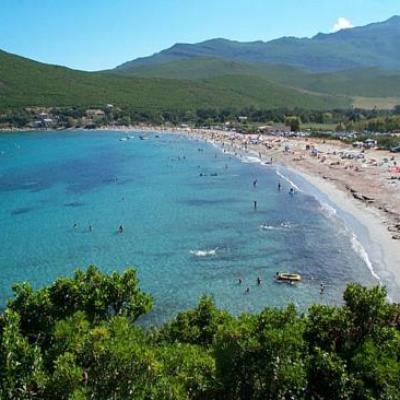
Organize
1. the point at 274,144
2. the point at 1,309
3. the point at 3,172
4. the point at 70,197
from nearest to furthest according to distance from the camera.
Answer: the point at 1,309 → the point at 70,197 → the point at 3,172 → the point at 274,144

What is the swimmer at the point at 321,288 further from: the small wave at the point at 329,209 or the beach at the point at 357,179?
the small wave at the point at 329,209

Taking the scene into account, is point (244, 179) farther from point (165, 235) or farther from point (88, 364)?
point (88, 364)

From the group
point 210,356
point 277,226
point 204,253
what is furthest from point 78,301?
point 277,226

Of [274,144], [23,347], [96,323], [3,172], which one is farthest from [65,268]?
[274,144]

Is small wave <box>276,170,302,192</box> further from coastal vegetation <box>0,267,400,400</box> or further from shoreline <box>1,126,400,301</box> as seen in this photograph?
coastal vegetation <box>0,267,400,400</box>

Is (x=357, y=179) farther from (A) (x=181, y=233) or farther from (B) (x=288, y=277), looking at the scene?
(B) (x=288, y=277)

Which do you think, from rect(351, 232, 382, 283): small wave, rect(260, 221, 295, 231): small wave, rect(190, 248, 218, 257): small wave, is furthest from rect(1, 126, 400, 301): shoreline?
Answer: rect(190, 248, 218, 257): small wave

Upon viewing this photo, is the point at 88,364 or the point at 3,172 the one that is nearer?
the point at 88,364
